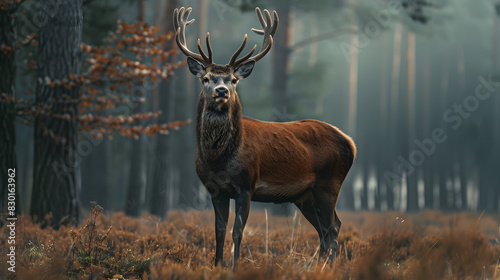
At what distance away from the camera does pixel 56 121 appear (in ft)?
28.9

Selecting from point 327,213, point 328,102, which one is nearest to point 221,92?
point 327,213

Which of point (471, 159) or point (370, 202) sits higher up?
point (471, 159)

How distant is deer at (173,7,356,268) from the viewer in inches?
236

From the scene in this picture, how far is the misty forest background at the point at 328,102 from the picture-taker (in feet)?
47.0

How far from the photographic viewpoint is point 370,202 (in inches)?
1547

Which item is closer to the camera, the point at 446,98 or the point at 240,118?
the point at 240,118

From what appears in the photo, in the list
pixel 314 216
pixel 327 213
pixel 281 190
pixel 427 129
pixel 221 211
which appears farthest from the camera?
pixel 427 129

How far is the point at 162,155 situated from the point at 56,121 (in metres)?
6.12

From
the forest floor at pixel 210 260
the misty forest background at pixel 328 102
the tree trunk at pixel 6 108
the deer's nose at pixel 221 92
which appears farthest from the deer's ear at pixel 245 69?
the tree trunk at pixel 6 108

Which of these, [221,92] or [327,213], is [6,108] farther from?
[327,213]

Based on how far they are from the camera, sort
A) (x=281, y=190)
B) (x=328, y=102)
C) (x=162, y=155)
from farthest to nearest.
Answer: (x=328, y=102)
(x=162, y=155)
(x=281, y=190)

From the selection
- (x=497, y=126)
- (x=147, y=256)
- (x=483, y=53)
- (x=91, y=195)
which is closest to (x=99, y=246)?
(x=147, y=256)

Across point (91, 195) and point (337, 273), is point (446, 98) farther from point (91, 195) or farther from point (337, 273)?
point (337, 273)

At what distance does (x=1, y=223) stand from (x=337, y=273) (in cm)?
568
